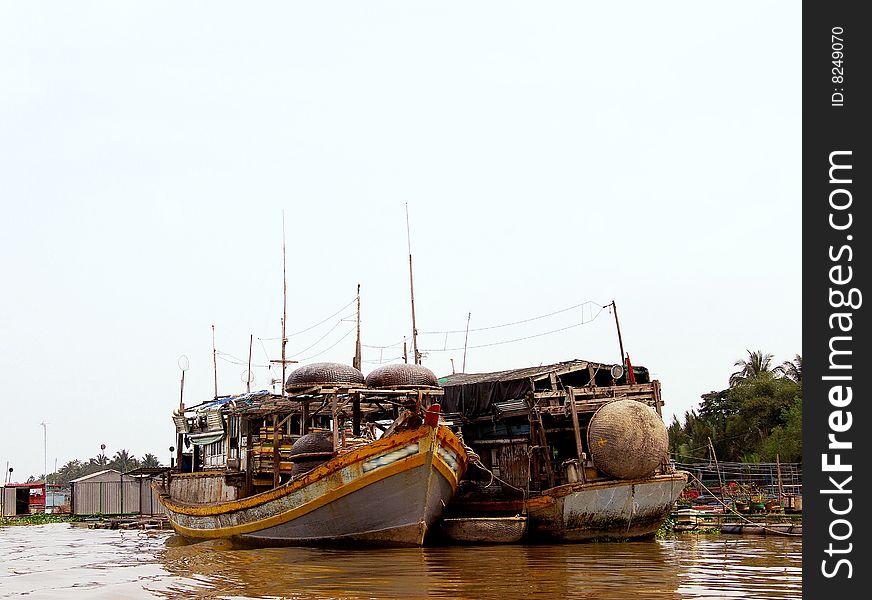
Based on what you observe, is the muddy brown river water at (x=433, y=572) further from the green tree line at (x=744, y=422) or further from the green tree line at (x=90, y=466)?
the green tree line at (x=90, y=466)

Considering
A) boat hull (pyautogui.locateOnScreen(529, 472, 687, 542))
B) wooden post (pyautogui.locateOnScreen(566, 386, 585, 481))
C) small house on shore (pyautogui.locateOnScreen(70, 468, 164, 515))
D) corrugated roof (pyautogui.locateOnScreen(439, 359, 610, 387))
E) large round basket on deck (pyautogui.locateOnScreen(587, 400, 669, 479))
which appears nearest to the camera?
large round basket on deck (pyautogui.locateOnScreen(587, 400, 669, 479))

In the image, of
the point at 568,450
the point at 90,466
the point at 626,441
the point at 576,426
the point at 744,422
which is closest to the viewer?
the point at 626,441

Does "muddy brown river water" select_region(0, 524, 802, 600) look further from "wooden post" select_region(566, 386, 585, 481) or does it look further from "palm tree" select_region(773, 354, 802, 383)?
"palm tree" select_region(773, 354, 802, 383)

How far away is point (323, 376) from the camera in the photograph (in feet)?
77.7

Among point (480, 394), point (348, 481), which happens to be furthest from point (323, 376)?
point (480, 394)

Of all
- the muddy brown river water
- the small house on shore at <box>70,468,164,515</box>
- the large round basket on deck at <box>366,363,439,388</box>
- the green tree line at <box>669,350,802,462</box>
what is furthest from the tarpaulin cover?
Result: the small house on shore at <box>70,468,164,515</box>

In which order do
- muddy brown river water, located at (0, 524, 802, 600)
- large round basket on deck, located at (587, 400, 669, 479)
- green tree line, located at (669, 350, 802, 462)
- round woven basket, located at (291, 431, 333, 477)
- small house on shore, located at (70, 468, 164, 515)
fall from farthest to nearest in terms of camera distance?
1. small house on shore, located at (70, 468, 164, 515)
2. green tree line, located at (669, 350, 802, 462)
3. round woven basket, located at (291, 431, 333, 477)
4. large round basket on deck, located at (587, 400, 669, 479)
5. muddy brown river water, located at (0, 524, 802, 600)

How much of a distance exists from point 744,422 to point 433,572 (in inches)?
1529

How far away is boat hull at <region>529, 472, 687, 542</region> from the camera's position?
23.1 m

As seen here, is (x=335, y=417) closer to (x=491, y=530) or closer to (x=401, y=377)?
(x=401, y=377)

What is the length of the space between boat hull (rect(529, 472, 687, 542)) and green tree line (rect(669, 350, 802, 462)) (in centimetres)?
2366

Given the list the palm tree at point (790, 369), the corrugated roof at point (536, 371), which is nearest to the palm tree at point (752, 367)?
the palm tree at point (790, 369)
